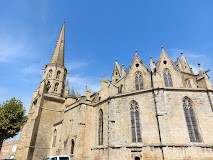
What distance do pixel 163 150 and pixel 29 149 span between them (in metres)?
17.7

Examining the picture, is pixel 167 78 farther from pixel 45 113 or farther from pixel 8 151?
pixel 8 151

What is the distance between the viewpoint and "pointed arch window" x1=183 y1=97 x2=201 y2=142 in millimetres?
12086

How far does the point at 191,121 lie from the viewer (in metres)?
12.7

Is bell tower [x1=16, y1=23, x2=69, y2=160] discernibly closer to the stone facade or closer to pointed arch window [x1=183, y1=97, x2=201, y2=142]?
the stone facade

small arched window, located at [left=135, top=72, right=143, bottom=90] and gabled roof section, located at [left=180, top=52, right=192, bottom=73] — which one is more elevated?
gabled roof section, located at [left=180, top=52, right=192, bottom=73]

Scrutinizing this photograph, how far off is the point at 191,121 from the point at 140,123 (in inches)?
176

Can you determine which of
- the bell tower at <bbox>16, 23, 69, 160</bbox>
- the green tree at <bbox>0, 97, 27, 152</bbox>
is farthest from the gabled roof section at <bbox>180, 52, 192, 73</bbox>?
the green tree at <bbox>0, 97, 27, 152</bbox>

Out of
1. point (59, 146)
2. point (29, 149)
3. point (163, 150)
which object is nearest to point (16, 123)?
point (29, 149)

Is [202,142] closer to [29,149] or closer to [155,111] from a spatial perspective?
[155,111]

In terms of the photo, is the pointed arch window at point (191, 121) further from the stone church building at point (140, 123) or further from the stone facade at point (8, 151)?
the stone facade at point (8, 151)

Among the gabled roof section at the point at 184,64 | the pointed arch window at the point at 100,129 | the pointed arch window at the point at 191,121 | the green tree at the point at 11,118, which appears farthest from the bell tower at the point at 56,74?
the gabled roof section at the point at 184,64

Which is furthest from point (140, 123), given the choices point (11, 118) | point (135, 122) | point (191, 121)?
point (11, 118)

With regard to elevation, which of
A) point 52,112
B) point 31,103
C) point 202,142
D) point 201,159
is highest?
point 31,103

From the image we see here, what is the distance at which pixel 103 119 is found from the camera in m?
16.2
